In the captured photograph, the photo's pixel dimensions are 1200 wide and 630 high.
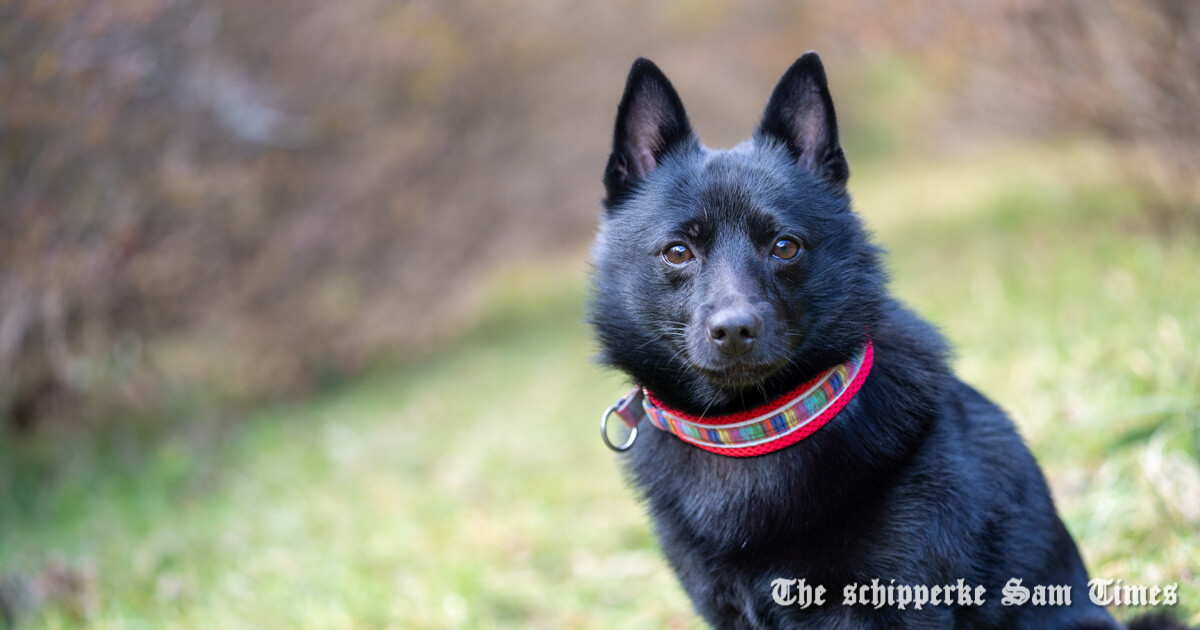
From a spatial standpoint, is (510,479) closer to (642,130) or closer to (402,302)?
(642,130)

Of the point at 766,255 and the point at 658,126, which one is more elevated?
the point at 658,126

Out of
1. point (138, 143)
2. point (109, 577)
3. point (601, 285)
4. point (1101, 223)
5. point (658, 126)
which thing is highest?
point (658, 126)

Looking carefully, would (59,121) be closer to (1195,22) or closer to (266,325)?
(266,325)

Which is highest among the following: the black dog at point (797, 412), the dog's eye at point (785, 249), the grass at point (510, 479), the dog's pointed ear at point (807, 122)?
the dog's pointed ear at point (807, 122)

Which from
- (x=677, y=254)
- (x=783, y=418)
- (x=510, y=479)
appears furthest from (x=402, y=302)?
(x=783, y=418)

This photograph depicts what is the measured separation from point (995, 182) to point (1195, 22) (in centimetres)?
608

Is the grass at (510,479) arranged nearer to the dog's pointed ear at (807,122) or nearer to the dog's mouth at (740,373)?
the dog's mouth at (740,373)

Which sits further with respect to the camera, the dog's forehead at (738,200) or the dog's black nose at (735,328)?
the dog's forehead at (738,200)

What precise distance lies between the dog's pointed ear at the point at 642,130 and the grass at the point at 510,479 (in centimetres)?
60

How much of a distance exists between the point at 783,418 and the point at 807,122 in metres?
0.84

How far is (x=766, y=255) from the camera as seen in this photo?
7.63 ft

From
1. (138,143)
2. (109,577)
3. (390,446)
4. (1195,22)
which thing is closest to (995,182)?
(1195,22)

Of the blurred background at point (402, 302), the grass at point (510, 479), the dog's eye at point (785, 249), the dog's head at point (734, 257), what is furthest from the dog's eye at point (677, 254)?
the blurred background at point (402, 302)

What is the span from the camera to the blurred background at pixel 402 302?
160 inches
